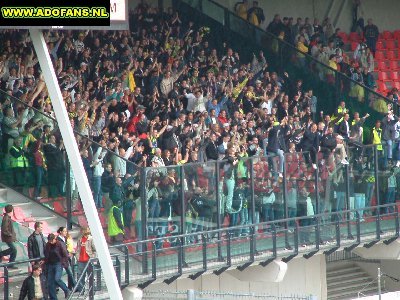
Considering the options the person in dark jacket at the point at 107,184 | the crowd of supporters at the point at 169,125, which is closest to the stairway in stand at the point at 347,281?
the crowd of supporters at the point at 169,125

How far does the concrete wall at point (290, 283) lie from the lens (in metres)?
29.9

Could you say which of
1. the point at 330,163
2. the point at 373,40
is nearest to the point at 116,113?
the point at 330,163

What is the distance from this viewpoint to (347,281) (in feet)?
115

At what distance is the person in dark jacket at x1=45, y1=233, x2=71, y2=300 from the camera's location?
79.2ft

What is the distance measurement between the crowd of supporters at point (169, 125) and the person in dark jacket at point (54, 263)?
2.24 meters

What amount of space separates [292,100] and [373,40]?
6.71 m

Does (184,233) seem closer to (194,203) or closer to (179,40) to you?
(194,203)

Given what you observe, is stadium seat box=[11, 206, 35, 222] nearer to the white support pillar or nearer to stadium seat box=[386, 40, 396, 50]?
the white support pillar

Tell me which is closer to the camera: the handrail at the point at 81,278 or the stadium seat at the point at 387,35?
the handrail at the point at 81,278

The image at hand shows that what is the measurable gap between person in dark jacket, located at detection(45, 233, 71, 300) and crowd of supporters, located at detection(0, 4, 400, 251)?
7.35 ft

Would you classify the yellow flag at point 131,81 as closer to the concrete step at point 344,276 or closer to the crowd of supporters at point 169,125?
the crowd of supporters at point 169,125

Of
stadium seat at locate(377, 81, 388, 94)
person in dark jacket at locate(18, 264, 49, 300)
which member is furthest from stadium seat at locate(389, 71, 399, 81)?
person in dark jacket at locate(18, 264, 49, 300)

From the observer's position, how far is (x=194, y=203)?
91.6 ft

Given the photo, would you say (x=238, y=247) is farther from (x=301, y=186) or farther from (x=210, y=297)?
(x=210, y=297)
